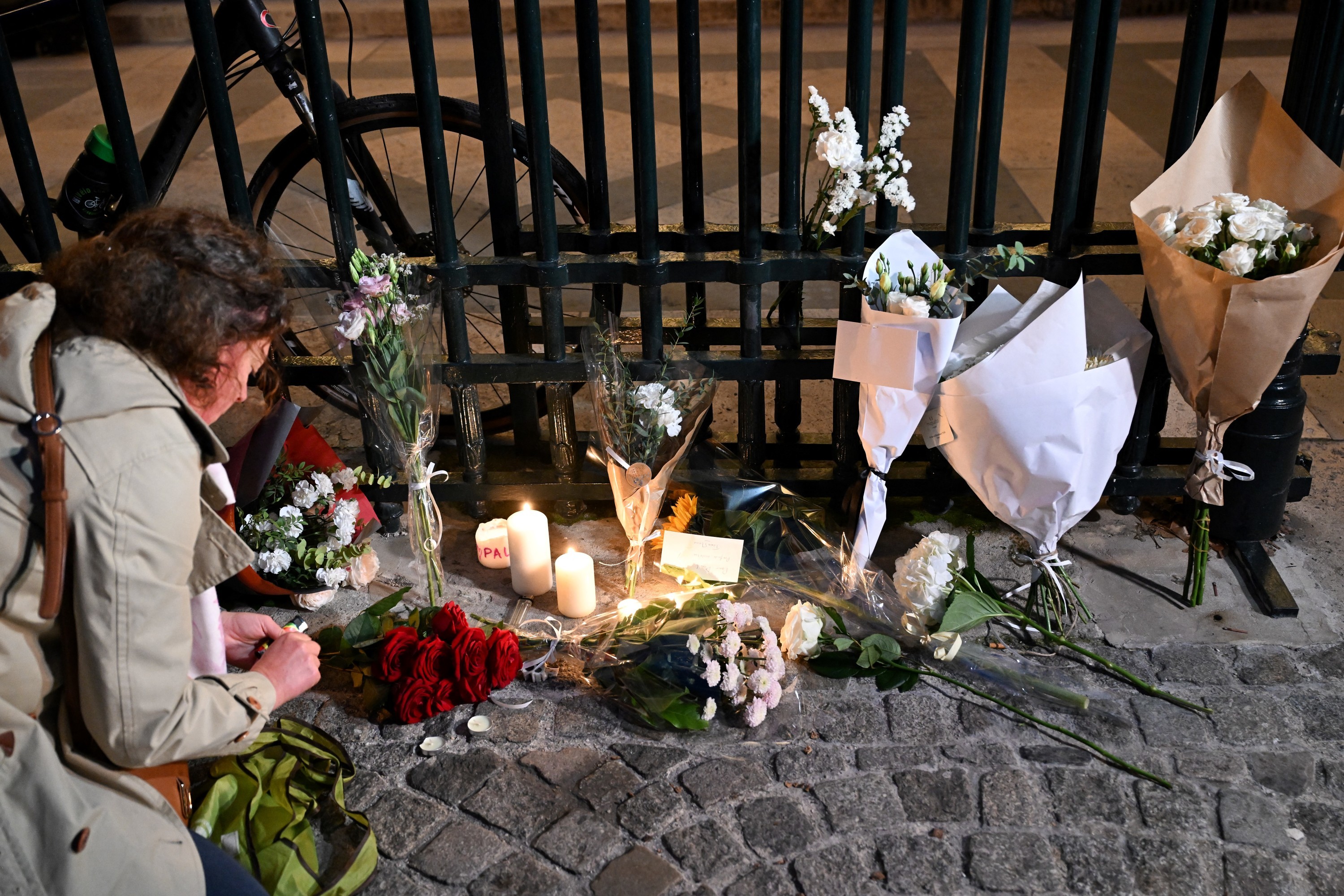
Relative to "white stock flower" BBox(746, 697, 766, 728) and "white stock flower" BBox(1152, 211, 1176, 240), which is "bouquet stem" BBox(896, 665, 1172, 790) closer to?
"white stock flower" BBox(746, 697, 766, 728)

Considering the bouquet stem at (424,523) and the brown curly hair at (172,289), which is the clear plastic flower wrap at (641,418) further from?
the brown curly hair at (172,289)

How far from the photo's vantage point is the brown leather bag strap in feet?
5.24

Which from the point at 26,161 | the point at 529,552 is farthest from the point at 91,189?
the point at 529,552

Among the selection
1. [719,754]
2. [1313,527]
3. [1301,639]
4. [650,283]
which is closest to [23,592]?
[719,754]

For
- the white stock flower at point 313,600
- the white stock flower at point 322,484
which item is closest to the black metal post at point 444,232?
the white stock flower at point 322,484

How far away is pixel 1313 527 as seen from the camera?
312 cm

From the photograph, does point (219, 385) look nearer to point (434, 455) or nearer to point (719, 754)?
point (719, 754)

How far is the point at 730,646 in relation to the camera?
8.00 ft

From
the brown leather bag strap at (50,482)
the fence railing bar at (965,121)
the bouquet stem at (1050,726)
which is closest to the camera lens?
the brown leather bag strap at (50,482)

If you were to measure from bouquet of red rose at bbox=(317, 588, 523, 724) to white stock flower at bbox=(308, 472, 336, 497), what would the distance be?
0.35 m

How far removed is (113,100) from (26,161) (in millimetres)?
293

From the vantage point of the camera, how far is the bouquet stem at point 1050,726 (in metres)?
2.35

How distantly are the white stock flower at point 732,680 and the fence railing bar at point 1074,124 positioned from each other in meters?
1.26

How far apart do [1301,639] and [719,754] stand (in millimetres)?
1436
